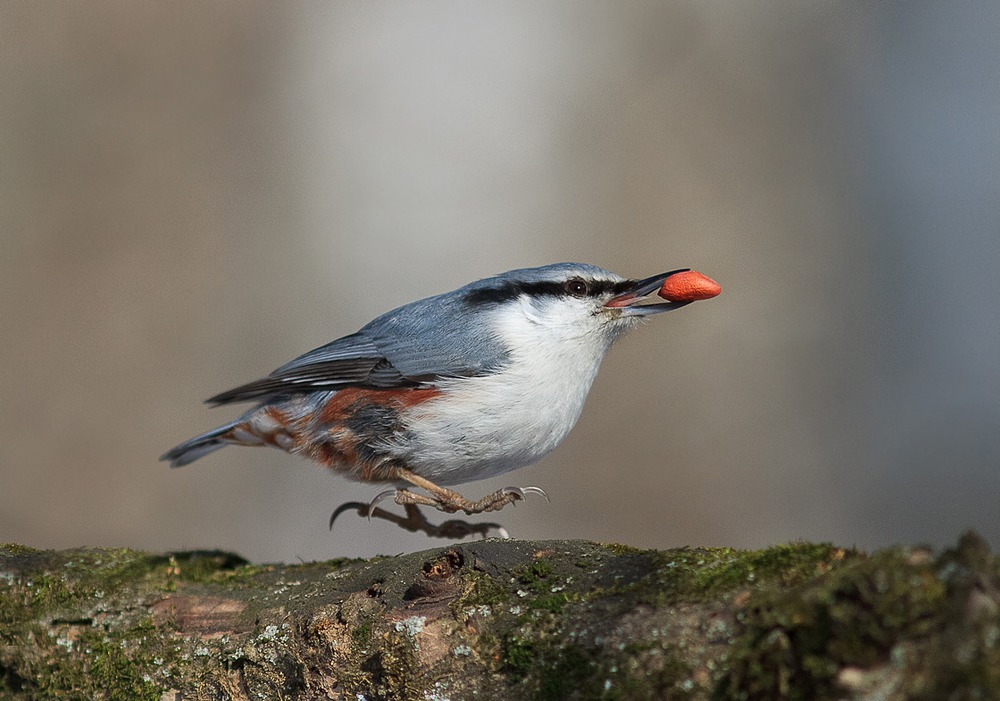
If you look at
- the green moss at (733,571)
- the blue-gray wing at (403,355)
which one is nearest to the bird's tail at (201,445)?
the blue-gray wing at (403,355)

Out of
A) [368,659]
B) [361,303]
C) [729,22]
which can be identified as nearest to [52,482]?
[361,303]

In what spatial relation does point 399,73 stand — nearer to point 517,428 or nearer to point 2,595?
point 517,428

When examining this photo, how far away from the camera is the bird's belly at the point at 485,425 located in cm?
294

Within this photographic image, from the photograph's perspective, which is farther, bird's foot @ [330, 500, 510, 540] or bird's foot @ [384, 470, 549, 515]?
bird's foot @ [330, 500, 510, 540]

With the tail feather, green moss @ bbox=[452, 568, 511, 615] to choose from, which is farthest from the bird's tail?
green moss @ bbox=[452, 568, 511, 615]

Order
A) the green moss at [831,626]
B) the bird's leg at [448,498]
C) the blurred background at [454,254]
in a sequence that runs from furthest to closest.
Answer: the blurred background at [454,254]
the bird's leg at [448,498]
the green moss at [831,626]

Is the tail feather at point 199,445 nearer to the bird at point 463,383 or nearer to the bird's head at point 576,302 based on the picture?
the bird at point 463,383

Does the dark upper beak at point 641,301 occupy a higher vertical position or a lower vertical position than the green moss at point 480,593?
higher

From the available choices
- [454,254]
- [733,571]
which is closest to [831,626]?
[733,571]

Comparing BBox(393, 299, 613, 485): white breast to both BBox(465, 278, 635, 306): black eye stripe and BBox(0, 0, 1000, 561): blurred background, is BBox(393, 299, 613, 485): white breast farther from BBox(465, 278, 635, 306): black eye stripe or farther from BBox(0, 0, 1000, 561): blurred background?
BBox(0, 0, 1000, 561): blurred background

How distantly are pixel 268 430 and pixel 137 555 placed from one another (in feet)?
2.57

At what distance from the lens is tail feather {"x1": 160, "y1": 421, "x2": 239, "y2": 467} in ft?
11.4

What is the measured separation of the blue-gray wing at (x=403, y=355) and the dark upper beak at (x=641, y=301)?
0.44 m

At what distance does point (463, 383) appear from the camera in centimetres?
302
